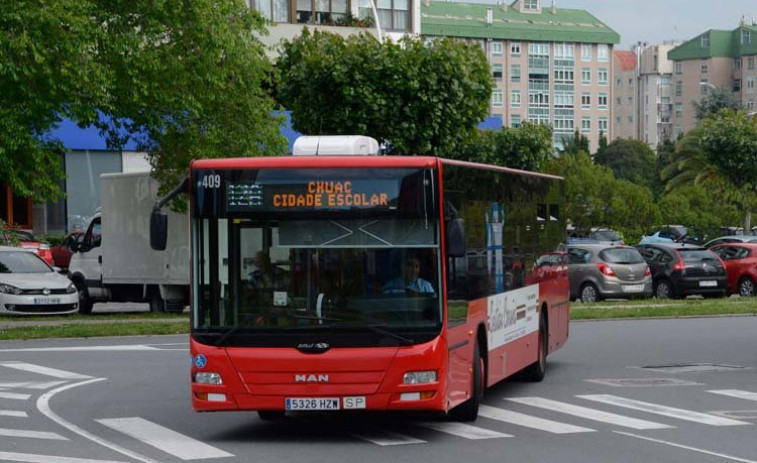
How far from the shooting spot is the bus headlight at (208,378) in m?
12.3

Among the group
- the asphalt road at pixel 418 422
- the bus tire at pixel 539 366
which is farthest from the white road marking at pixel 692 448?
the bus tire at pixel 539 366

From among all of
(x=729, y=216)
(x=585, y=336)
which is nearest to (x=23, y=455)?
(x=585, y=336)

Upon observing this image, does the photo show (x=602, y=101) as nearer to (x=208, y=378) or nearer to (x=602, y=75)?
(x=602, y=75)

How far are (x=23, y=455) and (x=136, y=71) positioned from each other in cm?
1896

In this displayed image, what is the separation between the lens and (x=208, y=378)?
12352mm

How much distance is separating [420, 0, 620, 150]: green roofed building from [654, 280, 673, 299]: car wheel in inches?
4805

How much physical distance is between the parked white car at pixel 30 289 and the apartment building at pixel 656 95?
16889 centimetres

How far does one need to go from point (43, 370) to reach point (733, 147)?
42305 millimetres

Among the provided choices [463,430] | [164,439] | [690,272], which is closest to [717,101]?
[690,272]

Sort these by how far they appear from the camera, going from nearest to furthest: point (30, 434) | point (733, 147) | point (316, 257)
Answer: point (316, 257) < point (30, 434) < point (733, 147)

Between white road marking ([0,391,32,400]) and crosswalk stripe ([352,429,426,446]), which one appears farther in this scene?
white road marking ([0,391,32,400])

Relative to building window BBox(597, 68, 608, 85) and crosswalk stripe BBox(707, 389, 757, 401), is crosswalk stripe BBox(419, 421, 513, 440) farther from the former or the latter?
building window BBox(597, 68, 608, 85)

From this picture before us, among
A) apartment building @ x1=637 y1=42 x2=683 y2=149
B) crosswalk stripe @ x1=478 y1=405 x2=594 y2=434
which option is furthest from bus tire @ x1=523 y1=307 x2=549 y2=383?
apartment building @ x1=637 y1=42 x2=683 y2=149

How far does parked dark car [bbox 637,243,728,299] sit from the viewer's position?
37531 mm
